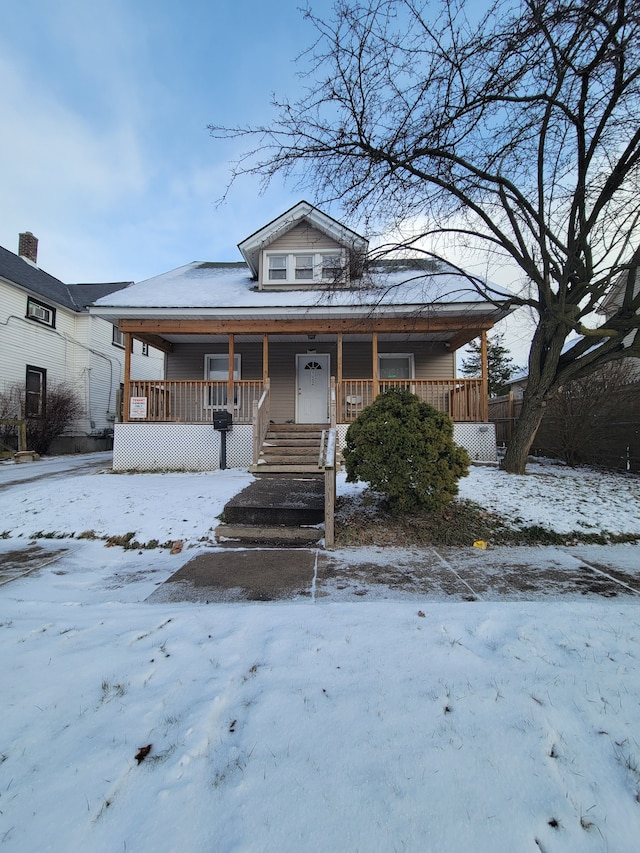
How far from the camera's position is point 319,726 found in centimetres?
162

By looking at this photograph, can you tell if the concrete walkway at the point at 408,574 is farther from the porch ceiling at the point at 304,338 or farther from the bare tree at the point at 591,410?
the porch ceiling at the point at 304,338

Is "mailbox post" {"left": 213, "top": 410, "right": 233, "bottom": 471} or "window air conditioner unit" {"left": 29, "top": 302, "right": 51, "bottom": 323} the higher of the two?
"window air conditioner unit" {"left": 29, "top": 302, "right": 51, "bottom": 323}

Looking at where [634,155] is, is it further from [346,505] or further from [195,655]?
[195,655]

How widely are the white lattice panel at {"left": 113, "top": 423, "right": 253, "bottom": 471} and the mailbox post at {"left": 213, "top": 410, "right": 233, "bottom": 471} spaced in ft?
0.93

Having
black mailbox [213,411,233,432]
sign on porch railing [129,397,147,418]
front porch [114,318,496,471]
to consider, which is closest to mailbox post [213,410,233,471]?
black mailbox [213,411,233,432]

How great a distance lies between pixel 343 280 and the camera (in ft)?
27.0

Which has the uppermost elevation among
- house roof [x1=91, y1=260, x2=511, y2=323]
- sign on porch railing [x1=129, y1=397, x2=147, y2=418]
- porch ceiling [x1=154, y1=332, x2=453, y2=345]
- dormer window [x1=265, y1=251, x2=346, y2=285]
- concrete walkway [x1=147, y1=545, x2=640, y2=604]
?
dormer window [x1=265, y1=251, x2=346, y2=285]

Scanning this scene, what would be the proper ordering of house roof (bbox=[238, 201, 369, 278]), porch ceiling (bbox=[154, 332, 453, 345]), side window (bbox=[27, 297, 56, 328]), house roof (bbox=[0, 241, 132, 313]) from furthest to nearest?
side window (bbox=[27, 297, 56, 328]) → house roof (bbox=[0, 241, 132, 313]) → house roof (bbox=[238, 201, 369, 278]) → porch ceiling (bbox=[154, 332, 453, 345])

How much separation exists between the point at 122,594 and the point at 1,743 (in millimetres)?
1698

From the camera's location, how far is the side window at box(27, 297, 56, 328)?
587 inches

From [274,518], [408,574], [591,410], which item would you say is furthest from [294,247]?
[408,574]

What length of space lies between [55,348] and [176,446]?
10.4 metres

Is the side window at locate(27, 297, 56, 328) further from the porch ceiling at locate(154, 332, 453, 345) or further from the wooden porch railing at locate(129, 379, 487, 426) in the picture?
the wooden porch railing at locate(129, 379, 487, 426)

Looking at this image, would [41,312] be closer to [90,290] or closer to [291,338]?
[90,290]
